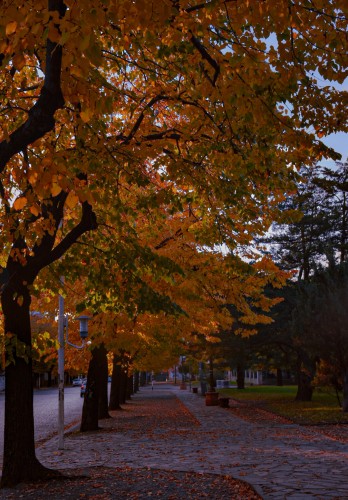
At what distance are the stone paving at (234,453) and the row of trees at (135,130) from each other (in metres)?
2.98

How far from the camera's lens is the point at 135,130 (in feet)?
35.0

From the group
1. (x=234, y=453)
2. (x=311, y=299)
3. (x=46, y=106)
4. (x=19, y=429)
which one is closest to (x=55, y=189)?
(x=46, y=106)

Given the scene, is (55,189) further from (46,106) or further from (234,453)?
(234,453)

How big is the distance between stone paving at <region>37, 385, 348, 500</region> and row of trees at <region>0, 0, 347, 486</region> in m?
2.98

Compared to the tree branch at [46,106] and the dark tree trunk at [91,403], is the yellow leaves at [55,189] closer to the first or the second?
the tree branch at [46,106]

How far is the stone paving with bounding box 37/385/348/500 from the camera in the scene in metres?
9.19

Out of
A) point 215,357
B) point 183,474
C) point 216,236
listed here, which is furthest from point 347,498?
point 215,357

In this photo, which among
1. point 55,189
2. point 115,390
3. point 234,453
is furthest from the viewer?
point 115,390

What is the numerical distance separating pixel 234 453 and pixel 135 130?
23.6ft

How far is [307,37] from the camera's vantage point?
23.1ft

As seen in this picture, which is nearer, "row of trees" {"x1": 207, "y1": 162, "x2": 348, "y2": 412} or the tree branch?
the tree branch

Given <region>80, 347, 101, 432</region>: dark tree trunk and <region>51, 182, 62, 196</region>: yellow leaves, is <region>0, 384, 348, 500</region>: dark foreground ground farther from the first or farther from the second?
<region>51, 182, 62, 196</region>: yellow leaves

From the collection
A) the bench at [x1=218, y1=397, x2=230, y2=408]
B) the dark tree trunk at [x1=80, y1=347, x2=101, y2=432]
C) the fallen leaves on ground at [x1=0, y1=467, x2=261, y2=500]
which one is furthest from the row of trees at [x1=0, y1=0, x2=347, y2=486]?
the bench at [x1=218, y1=397, x2=230, y2=408]

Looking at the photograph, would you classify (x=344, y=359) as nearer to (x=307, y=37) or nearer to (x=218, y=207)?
(x=218, y=207)
